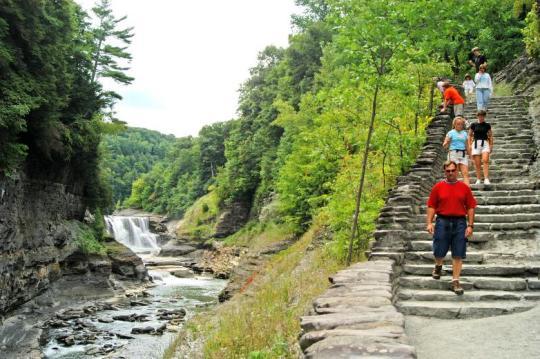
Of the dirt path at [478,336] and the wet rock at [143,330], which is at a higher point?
the dirt path at [478,336]

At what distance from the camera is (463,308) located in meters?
5.95

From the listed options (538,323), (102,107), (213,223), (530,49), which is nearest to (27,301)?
(102,107)

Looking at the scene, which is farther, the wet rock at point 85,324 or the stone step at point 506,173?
the wet rock at point 85,324

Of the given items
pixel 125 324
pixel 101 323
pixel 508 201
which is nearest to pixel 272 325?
pixel 508 201

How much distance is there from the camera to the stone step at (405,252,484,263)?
A: 7.58 metres

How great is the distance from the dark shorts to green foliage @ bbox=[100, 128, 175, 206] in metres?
111

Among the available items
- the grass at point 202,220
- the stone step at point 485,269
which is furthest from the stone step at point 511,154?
the grass at point 202,220

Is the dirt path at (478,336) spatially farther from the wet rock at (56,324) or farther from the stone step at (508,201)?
the wet rock at (56,324)

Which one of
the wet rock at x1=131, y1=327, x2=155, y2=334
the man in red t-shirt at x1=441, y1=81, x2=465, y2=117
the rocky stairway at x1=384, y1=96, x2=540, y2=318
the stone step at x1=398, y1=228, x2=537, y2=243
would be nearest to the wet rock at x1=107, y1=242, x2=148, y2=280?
the wet rock at x1=131, y1=327, x2=155, y2=334

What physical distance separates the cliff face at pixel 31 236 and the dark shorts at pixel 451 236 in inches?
767

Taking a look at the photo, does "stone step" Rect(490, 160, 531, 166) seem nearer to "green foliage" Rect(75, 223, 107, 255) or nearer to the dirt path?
the dirt path

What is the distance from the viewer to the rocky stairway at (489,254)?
6250mm

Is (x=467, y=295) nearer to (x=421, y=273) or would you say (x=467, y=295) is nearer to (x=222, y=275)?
(x=421, y=273)

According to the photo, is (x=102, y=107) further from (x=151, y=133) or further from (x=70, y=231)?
(x=151, y=133)
